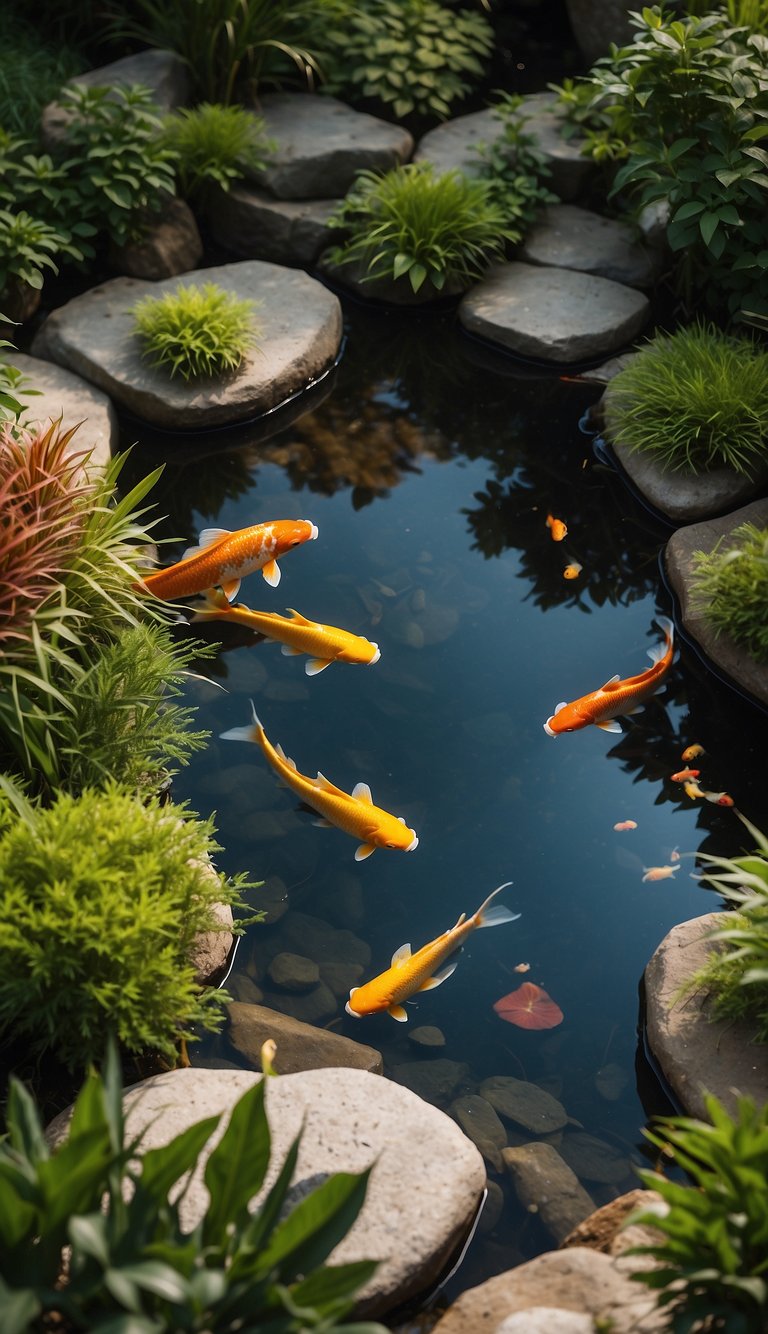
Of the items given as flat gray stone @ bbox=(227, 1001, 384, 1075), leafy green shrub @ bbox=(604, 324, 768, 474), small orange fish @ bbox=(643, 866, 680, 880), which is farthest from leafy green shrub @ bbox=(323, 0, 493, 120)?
flat gray stone @ bbox=(227, 1001, 384, 1075)

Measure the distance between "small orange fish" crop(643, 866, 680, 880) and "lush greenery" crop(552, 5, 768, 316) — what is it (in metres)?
3.13

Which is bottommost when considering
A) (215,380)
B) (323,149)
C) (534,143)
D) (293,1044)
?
(293,1044)

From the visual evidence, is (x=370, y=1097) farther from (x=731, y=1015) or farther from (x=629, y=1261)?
(x=731, y=1015)

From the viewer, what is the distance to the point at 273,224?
6988 millimetres

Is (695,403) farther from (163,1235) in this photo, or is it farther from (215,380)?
(163,1235)

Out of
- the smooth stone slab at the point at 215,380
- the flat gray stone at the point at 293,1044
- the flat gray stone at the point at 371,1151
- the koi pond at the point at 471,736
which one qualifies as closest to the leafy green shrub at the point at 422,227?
the smooth stone slab at the point at 215,380

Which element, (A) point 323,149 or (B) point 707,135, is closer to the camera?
(B) point 707,135

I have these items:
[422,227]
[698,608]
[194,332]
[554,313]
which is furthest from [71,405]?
[698,608]

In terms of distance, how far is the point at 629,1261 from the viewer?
2.92m

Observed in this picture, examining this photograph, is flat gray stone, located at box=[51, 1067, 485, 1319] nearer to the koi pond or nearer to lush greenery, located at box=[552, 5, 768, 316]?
the koi pond

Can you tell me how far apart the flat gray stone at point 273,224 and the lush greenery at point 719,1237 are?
5752mm

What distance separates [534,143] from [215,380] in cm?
260

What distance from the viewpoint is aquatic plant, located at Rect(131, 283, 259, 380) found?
5.74 meters

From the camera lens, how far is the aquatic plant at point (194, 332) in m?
5.74
